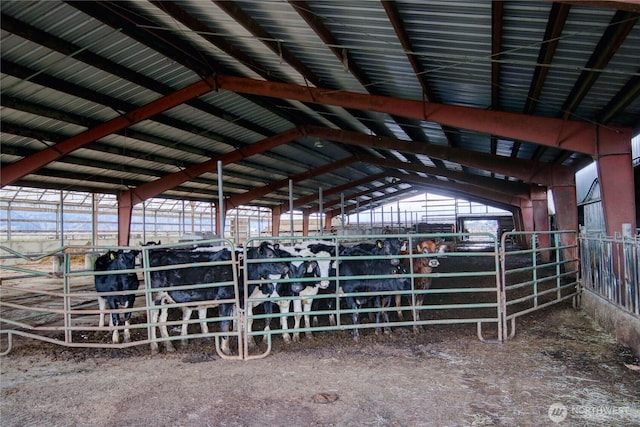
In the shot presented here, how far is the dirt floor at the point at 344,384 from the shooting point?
3977mm

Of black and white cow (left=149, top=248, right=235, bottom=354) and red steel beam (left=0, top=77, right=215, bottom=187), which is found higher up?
red steel beam (left=0, top=77, right=215, bottom=187)

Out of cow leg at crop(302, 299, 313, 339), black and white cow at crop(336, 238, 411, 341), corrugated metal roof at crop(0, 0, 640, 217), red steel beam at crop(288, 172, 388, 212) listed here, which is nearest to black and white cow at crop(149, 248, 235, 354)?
cow leg at crop(302, 299, 313, 339)

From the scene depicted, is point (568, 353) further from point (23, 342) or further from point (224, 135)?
point (224, 135)

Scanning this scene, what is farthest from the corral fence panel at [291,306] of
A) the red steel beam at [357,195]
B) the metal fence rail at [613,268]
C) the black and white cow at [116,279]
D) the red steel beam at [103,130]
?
the red steel beam at [357,195]

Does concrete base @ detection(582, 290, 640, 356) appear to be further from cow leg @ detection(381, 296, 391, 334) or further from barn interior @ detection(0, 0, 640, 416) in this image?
cow leg @ detection(381, 296, 391, 334)

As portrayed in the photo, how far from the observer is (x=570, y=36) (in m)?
5.85

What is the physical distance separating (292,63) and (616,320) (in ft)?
23.0

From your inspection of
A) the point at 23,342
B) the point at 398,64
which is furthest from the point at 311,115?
the point at 23,342

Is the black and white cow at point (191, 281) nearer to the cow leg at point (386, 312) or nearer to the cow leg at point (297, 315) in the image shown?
the cow leg at point (297, 315)

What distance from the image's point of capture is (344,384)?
4754mm

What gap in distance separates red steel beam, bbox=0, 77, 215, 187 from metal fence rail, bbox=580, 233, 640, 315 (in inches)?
344

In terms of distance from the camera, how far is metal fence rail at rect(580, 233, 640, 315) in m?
5.70

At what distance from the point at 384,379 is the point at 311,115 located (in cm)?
1108

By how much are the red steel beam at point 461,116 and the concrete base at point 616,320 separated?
123 inches
